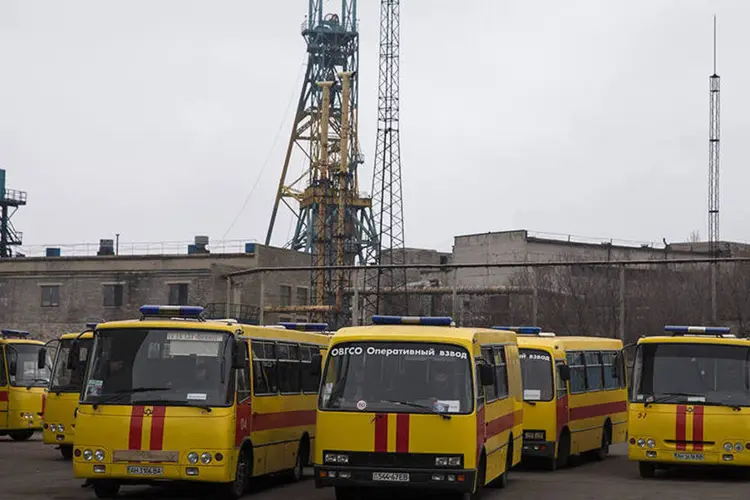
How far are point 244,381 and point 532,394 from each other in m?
7.83

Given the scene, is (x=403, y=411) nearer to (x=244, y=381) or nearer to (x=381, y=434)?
(x=381, y=434)

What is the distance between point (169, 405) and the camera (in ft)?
54.9

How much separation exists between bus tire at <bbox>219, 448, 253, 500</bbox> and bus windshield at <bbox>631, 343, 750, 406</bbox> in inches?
287

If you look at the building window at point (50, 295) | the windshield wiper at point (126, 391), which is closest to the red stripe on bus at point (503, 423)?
the windshield wiper at point (126, 391)

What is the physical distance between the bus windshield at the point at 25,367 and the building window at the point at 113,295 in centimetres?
3840

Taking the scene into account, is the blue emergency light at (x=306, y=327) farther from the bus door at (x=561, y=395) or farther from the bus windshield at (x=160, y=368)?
the bus windshield at (x=160, y=368)

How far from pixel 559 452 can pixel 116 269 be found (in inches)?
1944

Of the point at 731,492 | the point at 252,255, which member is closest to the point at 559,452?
the point at 731,492

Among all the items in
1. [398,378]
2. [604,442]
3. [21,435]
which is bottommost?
[21,435]

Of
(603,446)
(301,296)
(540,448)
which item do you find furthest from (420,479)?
(301,296)

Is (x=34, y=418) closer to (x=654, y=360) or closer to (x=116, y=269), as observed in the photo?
(x=654, y=360)

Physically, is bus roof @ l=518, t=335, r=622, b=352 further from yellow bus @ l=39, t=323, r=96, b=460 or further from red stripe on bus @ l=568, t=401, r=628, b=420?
yellow bus @ l=39, t=323, r=96, b=460

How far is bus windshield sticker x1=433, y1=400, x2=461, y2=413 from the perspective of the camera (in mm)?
16141

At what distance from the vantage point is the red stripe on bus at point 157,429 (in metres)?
16.6
